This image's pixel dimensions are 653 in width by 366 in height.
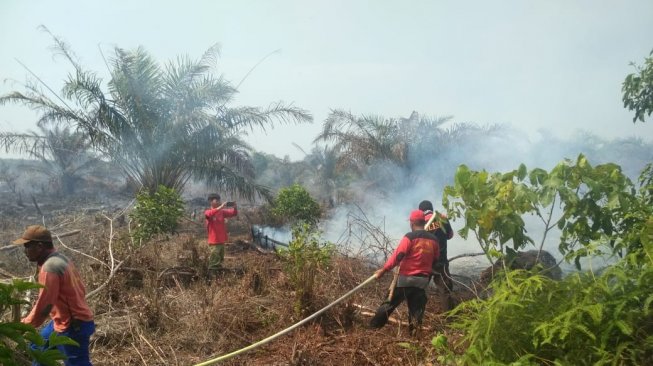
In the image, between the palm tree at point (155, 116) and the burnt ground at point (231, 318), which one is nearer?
the burnt ground at point (231, 318)

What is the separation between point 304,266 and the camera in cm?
514

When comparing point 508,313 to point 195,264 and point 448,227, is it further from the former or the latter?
point 195,264

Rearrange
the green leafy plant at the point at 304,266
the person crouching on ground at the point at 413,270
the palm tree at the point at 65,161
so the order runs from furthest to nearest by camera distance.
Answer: the palm tree at the point at 65,161
the green leafy plant at the point at 304,266
the person crouching on ground at the point at 413,270

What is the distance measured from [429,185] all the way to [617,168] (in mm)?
11068

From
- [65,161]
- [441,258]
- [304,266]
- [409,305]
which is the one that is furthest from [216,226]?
[65,161]

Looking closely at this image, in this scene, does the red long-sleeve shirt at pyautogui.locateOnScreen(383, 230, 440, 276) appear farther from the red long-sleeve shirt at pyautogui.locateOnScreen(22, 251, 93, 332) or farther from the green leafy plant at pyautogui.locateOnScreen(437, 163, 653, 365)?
the red long-sleeve shirt at pyautogui.locateOnScreen(22, 251, 93, 332)

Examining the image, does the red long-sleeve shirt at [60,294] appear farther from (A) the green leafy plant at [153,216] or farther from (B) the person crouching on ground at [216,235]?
(A) the green leafy plant at [153,216]

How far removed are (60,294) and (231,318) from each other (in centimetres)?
205

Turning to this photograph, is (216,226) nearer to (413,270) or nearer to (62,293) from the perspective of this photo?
(413,270)

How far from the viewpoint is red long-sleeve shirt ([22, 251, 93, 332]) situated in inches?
122

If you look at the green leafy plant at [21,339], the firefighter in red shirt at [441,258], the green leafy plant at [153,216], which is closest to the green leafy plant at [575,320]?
the green leafy plant at [21,339]

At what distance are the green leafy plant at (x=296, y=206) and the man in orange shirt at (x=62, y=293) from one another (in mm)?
8578

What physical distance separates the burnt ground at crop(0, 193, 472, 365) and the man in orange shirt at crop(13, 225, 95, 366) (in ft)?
3.03

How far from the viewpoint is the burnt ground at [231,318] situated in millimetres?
4254
